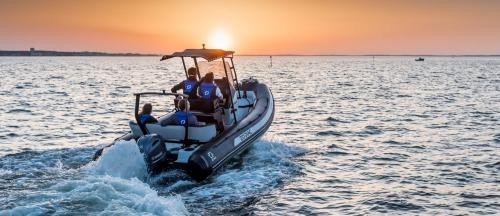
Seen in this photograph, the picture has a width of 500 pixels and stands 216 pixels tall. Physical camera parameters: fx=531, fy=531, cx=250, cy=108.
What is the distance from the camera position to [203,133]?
41.3 ft

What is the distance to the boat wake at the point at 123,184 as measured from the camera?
863cm

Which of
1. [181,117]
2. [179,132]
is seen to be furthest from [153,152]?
[181,117]

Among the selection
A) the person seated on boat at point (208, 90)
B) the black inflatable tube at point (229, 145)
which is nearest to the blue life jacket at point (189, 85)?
the person seated on boat at point (208, 90)

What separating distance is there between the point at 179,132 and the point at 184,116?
1.32ft

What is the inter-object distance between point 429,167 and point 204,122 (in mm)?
6085

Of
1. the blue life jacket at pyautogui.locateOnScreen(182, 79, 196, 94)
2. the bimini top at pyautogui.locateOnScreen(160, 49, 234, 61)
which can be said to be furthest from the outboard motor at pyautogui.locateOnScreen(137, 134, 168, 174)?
the bimini top at pyautogui.locateOnScreen(160, 49, 234, 61)

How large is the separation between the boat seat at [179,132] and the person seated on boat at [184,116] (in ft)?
0.45

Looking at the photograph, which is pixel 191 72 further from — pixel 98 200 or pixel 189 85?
pixel 98 200

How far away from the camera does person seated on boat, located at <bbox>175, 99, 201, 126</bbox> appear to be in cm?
1245

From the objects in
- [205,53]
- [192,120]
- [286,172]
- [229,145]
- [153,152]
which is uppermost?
[205,53]

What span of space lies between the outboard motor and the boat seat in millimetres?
754

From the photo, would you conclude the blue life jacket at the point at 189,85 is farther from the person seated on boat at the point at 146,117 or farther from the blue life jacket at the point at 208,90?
the person seated on boat at the point at 146,117

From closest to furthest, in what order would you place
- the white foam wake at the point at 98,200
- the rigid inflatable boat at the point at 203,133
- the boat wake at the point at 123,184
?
the white foam wake at the point at 98,200
the boat wake at the point at 123,184
the rigid inflatable boat at the point at 203,133

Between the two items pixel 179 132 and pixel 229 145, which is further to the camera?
pixel 229 145
